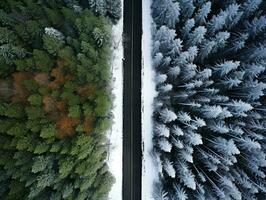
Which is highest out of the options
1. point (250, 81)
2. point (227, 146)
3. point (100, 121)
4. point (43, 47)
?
point (43, 47)

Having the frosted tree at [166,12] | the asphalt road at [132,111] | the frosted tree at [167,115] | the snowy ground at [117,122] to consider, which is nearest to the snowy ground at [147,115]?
the asphalt road at [132,111]

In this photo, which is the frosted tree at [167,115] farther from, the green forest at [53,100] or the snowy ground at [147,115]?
the green forest at [53,100]

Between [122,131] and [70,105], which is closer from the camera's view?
[70,105]

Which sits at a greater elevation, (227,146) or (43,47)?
(43,47)

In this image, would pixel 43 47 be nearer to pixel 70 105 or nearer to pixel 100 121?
pixel 70 105

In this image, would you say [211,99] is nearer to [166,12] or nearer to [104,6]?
[166,12]

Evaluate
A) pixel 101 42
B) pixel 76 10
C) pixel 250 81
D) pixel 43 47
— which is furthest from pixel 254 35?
pixel 43 47
